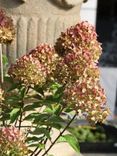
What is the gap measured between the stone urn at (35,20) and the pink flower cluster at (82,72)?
2.36 ft

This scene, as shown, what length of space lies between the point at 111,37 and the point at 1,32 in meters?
9.09

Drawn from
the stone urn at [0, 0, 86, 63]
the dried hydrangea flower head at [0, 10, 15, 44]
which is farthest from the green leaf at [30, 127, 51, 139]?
the stone urn at [0, 0, 86, 63]

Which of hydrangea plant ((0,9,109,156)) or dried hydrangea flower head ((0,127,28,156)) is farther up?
hydrangea plant ((0,9,109,156))

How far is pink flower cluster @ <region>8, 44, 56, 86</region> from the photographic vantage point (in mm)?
1724

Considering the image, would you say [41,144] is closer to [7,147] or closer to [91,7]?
[7,147]

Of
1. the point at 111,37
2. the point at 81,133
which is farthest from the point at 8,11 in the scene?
the point at 111,37

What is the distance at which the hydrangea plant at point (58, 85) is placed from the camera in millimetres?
1634

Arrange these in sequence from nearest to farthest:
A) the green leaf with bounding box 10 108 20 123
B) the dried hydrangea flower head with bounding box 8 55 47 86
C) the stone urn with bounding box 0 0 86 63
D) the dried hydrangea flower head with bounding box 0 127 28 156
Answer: the dried hydrangea flower head with bounding box 0 127 28 156 < the dried hydrangea flower head with bounding box 8 55 47 86 < the green leaf with bounding box 10 108 20 123 < the stone urn with bounding box 0 0 86 63

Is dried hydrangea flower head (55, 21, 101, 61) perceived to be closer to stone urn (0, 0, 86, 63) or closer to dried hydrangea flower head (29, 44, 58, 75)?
dried hydrangea flower head (29, 44, 58, 75)

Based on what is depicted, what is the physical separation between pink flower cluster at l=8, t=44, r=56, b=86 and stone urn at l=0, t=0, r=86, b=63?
0.72 m

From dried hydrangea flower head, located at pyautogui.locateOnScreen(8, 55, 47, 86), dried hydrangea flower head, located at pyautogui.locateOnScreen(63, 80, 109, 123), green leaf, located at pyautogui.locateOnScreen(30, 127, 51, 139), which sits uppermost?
dried hydrangea flower head, located at pyautogui.locateOnScreen(8, 55, 47, 86)

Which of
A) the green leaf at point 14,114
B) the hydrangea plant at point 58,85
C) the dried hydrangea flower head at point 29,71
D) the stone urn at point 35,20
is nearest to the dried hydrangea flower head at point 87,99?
the hydrangea plant at point 58,85

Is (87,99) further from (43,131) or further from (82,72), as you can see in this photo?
(43,131)

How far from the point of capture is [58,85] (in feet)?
6.33
